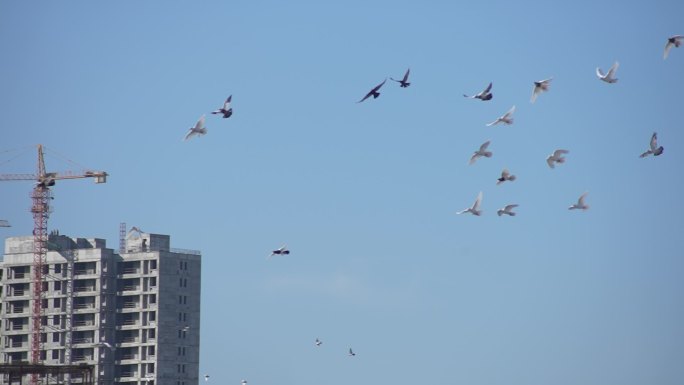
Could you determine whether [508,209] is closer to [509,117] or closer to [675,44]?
[509,117]

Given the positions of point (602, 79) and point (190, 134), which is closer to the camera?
point (602, 79)

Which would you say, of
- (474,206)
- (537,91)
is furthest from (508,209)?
(537,91)

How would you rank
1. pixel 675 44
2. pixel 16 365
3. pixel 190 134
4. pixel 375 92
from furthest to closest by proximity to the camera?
pixel 16 365 → pixel 190 134 → pixel 375 92 → pixel 675 44

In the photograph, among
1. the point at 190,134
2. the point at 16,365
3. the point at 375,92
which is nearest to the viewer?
the point at 375,92

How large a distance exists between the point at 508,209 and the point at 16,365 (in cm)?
5950

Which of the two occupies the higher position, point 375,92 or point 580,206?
point 375,92

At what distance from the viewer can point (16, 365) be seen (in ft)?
520

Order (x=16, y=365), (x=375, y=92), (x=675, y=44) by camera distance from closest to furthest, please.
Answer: (x=675, y=44) → (x=375, y=92) → (x=16, y=365)

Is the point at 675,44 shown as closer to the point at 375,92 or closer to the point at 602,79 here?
the point at 602,79

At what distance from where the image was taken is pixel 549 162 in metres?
116

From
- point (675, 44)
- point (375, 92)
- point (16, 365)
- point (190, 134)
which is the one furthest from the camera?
point (16, 365)

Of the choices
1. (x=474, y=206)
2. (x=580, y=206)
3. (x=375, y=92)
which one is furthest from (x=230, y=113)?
(x=580, y=206)

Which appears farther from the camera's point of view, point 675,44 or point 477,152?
point 477,152

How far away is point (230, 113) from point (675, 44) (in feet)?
116
